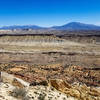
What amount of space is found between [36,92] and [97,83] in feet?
54.0

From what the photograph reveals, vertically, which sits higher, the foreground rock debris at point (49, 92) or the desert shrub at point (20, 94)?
the desert shrub at point (20, 94)

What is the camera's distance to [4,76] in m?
14.2

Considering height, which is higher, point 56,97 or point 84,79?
point 56,97

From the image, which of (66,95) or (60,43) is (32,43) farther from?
(66,95)

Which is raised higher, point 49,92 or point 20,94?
point 20,94

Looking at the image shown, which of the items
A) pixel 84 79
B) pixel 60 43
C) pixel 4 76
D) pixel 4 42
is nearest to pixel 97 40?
pixel 60 43

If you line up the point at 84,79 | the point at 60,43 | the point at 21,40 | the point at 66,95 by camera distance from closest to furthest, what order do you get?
the point at 66,95
the point at 84,79
the point at 60,43
the point at 21,40

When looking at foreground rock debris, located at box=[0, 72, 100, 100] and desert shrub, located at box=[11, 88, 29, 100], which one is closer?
desert shrub, located at box=[11, 88, 29, 100]

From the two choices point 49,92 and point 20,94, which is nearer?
point 20,94

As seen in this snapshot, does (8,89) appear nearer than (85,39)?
Yes

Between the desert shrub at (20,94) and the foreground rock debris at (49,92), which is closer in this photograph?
the desert shrub at (20,94)

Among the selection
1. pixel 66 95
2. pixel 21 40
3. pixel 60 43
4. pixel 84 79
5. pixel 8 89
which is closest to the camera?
pixel 8 89

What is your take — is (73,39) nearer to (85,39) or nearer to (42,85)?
(85,39)

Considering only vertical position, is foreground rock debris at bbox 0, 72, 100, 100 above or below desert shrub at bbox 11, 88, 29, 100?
below
